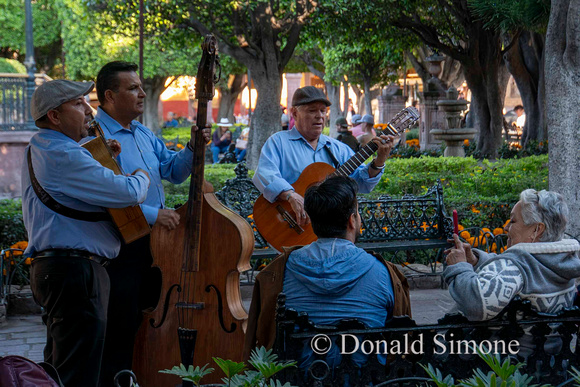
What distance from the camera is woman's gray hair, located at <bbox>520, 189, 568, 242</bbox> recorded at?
340 centimetres

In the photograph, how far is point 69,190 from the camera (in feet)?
12.0

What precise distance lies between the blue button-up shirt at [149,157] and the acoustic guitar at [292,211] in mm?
584

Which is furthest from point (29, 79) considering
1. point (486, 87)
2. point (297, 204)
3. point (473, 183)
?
point (297, 204)

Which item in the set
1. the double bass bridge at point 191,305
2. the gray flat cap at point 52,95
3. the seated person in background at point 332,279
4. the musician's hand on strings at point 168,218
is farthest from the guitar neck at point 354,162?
the gray flat cap at point 52,95

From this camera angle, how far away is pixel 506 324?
318 centimetres

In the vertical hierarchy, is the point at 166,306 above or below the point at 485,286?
below

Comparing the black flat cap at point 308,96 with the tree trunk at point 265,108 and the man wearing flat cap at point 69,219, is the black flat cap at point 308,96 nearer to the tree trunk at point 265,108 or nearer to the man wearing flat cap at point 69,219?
the man wearing flat cap at point 69,219

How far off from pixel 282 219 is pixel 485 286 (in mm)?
1778

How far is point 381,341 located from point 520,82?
64.2 ft

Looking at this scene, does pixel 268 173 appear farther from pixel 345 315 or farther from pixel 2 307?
pixel 2 307

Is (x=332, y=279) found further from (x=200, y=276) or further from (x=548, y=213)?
(x=200, y=276)

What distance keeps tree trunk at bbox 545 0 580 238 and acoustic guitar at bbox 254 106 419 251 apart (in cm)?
297

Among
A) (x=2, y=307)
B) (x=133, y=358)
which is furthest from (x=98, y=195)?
(x=2, y=307)

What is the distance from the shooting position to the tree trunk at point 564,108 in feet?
23.7
